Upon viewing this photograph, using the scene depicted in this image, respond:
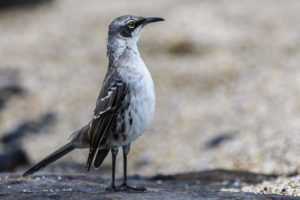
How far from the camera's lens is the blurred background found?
33.5 feet

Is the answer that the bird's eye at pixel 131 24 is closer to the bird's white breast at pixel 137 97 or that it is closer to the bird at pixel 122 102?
the bird at pixel 122 102

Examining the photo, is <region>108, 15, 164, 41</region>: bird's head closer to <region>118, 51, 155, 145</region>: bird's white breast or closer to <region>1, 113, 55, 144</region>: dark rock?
<region>118, 51, 155, 145</region>: bird's white breast

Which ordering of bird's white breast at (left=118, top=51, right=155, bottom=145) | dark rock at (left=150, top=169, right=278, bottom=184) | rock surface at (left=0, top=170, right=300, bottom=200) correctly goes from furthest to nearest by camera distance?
dark rock at (left=150, top=169, right=278, bottom=184) → bird's white breast at (left=118, top=51, right=155, bottom=145) → rock surface at (left=0, top=170, right=300, bottom=200)

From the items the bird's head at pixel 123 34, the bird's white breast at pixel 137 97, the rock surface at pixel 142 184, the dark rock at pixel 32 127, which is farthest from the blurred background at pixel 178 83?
the bird's head at pixel 123 34

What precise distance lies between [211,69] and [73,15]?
6.28m

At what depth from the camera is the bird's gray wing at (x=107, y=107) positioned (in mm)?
5512

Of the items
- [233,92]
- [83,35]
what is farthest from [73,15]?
[233,92]

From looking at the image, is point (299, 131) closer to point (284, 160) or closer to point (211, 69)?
point (284, 160)

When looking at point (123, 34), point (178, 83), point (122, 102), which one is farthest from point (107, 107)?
point (178, 83)

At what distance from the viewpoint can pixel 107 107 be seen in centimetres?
559

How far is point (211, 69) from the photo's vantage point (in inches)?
534

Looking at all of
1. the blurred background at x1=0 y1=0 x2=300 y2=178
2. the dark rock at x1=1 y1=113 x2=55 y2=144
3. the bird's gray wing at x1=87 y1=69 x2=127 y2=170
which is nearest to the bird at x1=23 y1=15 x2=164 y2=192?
the bird's gray wing at x1=87 y1=69 x2=127 y2=170

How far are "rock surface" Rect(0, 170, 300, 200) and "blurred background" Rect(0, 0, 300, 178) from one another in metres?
1.15

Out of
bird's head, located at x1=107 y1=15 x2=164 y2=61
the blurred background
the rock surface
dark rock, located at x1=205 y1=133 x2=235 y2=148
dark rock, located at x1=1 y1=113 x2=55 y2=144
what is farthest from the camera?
dark rock, located at x1=1 y1=113 x2=55 y2=144
